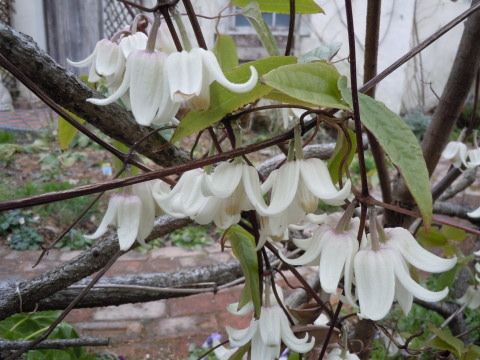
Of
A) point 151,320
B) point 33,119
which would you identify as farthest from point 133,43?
point 33,119

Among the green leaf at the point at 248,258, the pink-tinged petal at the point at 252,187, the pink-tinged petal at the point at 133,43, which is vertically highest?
the pink-tinged petal at the point at 133,43

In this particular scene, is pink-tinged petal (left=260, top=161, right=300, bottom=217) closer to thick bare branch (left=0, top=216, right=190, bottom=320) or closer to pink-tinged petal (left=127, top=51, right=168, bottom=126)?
pink-tinged petal (left=127, top=51, right=168, bottom=126)

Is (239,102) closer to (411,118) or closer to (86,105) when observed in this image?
(86,105)

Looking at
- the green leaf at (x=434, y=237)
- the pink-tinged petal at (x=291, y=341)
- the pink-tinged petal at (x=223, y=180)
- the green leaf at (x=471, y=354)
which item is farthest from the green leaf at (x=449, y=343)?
the pink-tinged petal at (x=223, y=180)

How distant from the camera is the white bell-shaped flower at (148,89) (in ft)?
1.10

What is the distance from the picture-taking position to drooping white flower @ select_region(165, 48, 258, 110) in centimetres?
32

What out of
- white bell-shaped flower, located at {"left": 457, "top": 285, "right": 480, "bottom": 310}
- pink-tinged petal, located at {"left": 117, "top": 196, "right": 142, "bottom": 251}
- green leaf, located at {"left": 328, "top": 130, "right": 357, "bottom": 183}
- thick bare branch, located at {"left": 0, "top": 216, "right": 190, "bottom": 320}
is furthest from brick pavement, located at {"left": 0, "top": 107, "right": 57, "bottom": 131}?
green leaf, located at {"left": 328, "top": 130, "right": 357, "bottom": 183}

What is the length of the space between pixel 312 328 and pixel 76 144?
3176 mm

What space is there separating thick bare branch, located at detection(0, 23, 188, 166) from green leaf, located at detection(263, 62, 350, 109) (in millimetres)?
143

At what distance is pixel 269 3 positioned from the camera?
498mm

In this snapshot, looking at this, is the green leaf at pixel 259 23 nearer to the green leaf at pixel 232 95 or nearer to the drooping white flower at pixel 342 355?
the green leaf at pixel 232 95

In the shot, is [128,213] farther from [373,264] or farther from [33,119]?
[33,119]

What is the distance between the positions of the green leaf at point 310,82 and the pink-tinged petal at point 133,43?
181 millimetres

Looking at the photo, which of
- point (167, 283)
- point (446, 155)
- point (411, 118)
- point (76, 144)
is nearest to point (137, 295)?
point (167, 283)
